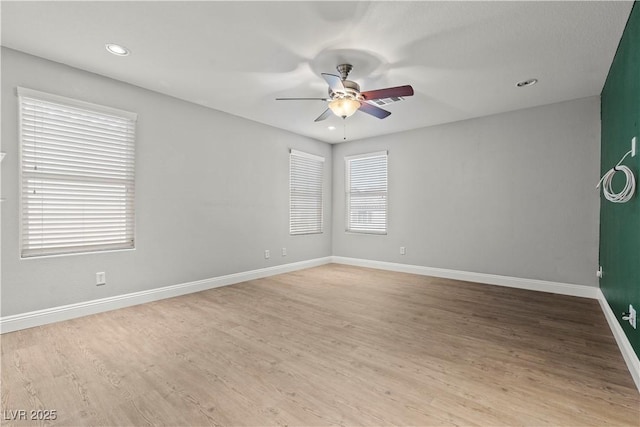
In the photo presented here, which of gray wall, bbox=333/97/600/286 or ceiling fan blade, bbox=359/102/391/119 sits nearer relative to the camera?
ceiling fan blade, bbox=359/102/391/119

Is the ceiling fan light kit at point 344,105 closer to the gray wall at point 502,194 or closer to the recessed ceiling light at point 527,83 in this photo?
the recessed ceiling light at point 527,83

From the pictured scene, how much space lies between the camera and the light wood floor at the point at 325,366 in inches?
66.1

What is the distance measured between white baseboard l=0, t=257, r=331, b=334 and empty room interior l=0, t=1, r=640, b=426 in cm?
2

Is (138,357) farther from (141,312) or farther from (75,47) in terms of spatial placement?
(75,47)

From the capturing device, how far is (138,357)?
2295mm

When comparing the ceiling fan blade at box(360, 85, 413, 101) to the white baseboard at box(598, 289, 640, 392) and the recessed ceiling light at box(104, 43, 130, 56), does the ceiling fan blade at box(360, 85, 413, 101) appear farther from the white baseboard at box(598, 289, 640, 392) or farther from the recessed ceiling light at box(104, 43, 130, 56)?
the white baseboard at box(598, 289, 640, 392)

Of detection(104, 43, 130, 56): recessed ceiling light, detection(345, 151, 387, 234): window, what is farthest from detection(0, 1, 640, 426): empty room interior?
detection(345, 151, 387, 234): window

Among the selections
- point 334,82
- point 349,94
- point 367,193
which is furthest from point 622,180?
point 367,193

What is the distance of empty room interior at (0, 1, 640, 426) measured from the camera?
1936 millimetres

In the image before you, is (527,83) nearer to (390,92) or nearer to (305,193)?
(390,92)

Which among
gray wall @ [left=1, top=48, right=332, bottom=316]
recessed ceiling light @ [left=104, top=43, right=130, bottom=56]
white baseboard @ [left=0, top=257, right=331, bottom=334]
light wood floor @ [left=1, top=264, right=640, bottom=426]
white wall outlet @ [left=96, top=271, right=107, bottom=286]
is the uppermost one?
recessed ceiling light @ [left=104, top=43, right=130, bottom=56]

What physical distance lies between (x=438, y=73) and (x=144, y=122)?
3451 mm

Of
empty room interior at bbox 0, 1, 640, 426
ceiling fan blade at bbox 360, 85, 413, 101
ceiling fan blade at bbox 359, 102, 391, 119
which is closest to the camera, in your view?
empty room interior at bbox 0, 1, 640, 426

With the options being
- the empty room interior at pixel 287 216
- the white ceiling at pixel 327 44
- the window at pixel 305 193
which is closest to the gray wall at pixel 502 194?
the empty room interior at pixel 287 216
